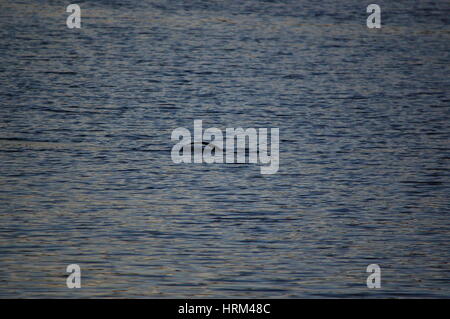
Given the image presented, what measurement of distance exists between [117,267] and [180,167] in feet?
27.6

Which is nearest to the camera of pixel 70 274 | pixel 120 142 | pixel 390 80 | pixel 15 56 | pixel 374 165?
pixel 70 274

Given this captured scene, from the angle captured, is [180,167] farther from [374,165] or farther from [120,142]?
[374,165]

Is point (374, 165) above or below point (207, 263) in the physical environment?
above

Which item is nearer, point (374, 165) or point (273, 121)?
point (374, 165)

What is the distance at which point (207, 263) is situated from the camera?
18.2 meters

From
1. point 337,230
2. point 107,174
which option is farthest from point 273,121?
point 337,230

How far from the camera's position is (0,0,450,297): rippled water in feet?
58.9

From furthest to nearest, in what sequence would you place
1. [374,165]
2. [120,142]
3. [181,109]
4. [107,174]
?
[181,109] → [120,142] → [374,165] → [107,174]

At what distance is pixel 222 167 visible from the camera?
85.9 ft

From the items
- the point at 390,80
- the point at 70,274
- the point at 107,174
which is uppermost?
the point at 390,80

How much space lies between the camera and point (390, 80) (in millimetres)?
40281

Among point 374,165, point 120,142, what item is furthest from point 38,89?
point 374,165

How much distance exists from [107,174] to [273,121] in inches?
353

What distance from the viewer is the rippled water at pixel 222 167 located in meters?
18.0
